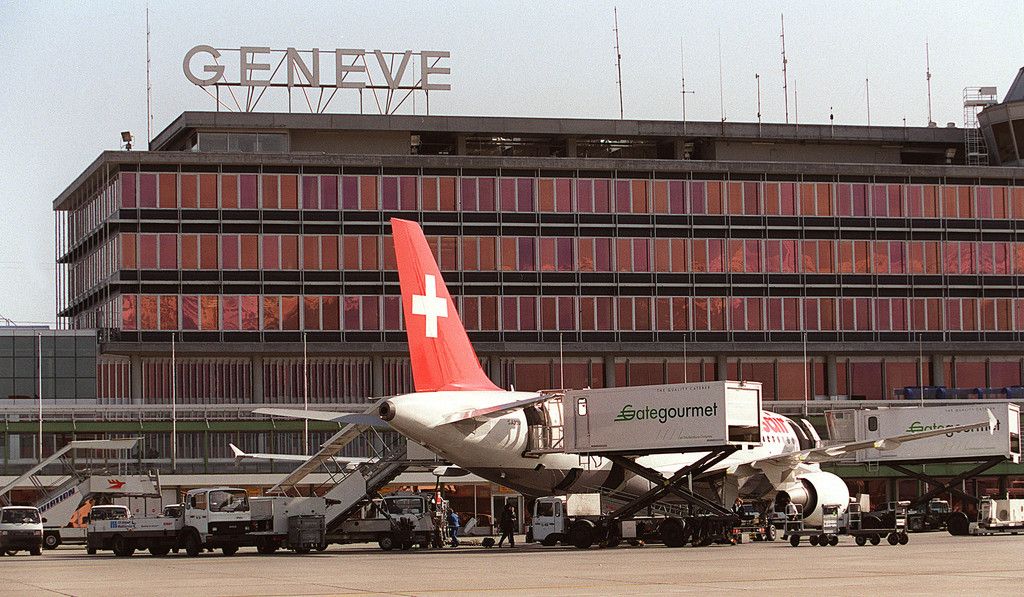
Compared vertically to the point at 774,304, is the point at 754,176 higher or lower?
higher

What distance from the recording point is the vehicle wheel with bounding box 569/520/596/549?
53438 millimetres

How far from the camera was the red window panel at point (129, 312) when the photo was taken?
97938 millimetres

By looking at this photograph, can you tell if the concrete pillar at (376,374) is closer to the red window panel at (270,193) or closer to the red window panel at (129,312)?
the red window panel at (270,193)

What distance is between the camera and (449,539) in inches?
2505

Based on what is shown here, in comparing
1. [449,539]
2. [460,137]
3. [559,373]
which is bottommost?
[449,539]

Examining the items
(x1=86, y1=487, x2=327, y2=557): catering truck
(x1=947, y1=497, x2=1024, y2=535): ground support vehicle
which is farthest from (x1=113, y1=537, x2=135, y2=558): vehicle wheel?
(x1=947, y1=497, x2=1024, y2=535): ground support vehicle

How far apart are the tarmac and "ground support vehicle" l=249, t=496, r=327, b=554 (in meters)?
4.07

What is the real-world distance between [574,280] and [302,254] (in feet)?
56.4

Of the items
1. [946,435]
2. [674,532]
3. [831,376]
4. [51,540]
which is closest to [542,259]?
[831,376]

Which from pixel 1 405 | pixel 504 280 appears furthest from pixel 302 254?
pixel 1 405

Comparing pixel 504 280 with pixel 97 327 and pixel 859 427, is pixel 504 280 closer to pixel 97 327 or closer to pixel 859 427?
pixel 97 327

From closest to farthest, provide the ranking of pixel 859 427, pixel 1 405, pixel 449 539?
pixel 449 539 → pixel 859 427 → pixel 1 405

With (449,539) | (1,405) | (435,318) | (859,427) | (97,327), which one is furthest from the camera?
(97,327)

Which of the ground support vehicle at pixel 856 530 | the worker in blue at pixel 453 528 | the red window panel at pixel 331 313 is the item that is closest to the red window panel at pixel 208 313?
the red window panel at pixel 331 313
